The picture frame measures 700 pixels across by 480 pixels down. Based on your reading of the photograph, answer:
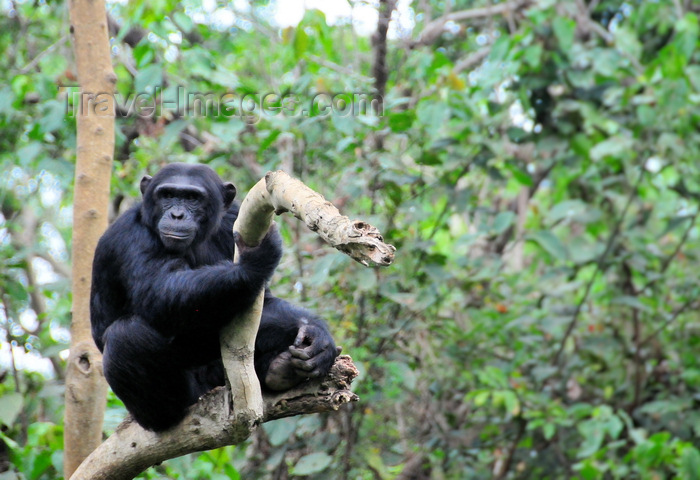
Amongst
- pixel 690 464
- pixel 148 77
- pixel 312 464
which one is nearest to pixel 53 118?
pixel 148 77

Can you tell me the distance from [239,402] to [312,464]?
2.54 m

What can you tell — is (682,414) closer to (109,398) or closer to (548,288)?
(548,288)

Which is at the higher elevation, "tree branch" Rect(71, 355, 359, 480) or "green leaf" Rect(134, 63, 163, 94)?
"green leaf" Rect(134, 63, 163, 94)

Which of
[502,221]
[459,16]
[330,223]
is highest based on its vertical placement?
[330,223]

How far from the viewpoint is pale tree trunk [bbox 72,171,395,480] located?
124 inches

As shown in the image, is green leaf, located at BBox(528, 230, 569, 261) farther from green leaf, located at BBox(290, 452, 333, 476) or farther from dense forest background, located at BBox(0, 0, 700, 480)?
green leaf, located at BBox(290, 452, 333, 476)

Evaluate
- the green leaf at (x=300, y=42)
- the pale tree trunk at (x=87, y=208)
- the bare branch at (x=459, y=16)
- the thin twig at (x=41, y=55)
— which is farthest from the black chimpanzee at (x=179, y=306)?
the bare branch at (x=459, y=16)

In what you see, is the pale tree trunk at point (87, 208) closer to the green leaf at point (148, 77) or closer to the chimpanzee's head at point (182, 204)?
the green leaf at point (148, 77)

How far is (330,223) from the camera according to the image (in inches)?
97.6

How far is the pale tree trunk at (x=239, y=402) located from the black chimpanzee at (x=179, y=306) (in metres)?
0.08

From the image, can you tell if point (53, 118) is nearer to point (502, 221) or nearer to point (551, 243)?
point (502, 221)

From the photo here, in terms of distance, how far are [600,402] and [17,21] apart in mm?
8106

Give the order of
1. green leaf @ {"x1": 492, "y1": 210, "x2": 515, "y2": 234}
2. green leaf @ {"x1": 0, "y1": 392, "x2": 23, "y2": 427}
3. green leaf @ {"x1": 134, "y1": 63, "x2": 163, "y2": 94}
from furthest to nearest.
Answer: green leaf @ {"x1": 492, "y1": 210, "x2": 515, "y2": 234}, green leaf @ {"x1": 134, "y1": 63, "x2": 163, "y2": 94}, green leaf @ {"x1": 0, "y1": 392, "x2": 23, "y2": 427}

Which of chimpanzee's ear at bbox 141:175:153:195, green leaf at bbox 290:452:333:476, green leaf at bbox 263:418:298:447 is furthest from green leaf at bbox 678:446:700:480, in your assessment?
chimpanzee's ear at bbox 141:175:153:195
